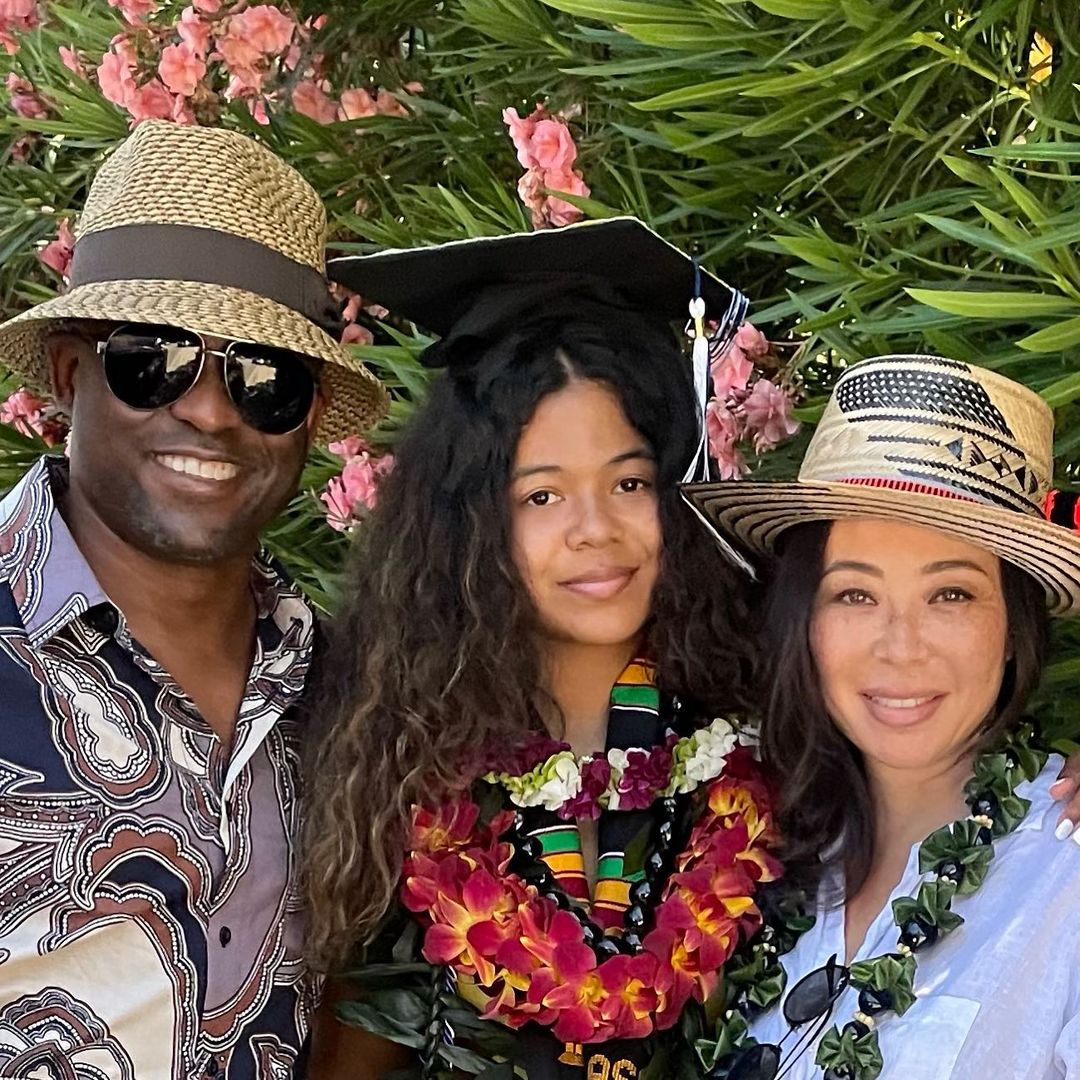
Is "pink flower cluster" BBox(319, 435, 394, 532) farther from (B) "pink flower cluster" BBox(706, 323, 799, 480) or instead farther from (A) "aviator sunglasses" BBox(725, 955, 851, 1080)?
(A) "aviator sunglasses" BBox(725, 955, 851, 1080)

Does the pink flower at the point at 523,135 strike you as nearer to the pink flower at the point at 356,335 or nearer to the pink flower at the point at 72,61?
the pink flower at the point at 356,335

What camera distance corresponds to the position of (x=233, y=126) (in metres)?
3.73

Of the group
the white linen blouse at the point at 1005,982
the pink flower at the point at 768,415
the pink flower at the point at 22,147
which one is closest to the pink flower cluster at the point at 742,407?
the pink flower at the point at 768,415

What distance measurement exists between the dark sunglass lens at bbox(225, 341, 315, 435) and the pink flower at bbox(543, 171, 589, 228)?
2.79 feet

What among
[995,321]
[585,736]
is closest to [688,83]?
[995,321]

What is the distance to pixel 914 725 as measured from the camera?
6.58ft

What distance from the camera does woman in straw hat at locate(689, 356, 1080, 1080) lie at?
184cm

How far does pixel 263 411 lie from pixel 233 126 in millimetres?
1788

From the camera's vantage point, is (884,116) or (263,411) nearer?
(263,411)

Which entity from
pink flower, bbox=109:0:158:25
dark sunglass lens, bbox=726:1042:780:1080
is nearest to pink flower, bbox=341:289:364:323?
pink flower, bbox=109:0:158:25

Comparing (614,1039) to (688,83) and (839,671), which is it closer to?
(839,671)

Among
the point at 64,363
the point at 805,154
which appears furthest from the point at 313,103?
the point at 64,363

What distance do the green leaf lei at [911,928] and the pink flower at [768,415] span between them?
82 centimetres

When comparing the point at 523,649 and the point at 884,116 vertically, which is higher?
the point at 884,116
